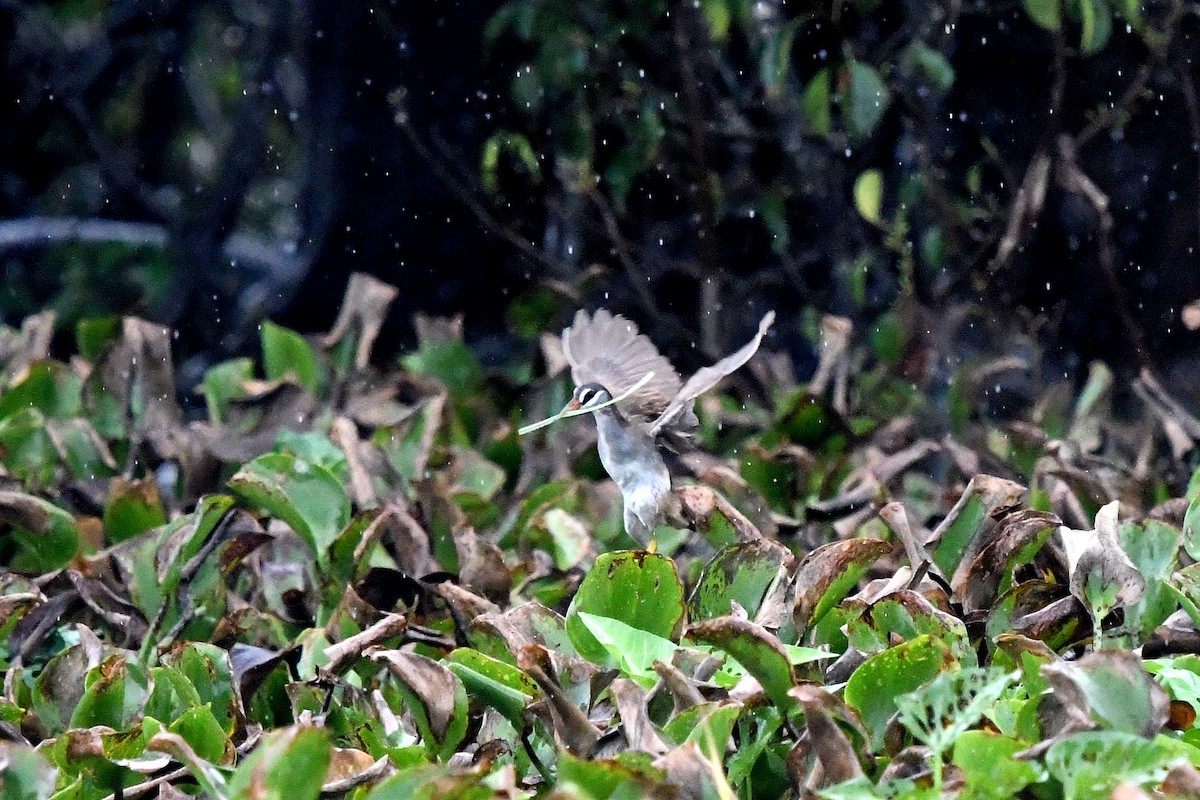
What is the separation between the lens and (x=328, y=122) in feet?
13.7

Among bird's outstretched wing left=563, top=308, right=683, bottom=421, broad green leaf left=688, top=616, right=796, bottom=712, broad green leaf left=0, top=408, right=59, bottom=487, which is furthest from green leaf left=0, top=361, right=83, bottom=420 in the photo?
broad green leaf left=688, top=616, right=796, bottom=712

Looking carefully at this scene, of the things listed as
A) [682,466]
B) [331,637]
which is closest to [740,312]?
[682,466]

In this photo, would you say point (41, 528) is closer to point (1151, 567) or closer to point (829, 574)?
point (829, 574)

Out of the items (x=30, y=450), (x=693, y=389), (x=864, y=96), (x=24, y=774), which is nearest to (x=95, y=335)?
(x=30, y=450)

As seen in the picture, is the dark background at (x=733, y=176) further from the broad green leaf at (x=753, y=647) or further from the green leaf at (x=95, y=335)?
the broad green leaf at (x=753, y=647)

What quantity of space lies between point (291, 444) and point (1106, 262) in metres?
1.92

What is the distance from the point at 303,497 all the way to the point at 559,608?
1.06ft

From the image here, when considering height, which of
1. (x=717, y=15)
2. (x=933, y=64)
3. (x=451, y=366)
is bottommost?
(x=451, y=366)

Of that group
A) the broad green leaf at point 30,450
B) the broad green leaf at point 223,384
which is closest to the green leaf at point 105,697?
the broad green leaf at point 30,450

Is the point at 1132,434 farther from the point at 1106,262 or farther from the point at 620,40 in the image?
the point at 620,40

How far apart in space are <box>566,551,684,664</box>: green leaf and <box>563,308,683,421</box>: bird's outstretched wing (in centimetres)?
85

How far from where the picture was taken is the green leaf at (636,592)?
1334mm

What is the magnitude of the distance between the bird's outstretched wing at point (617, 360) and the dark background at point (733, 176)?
3.66ft

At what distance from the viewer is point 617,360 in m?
2.23
